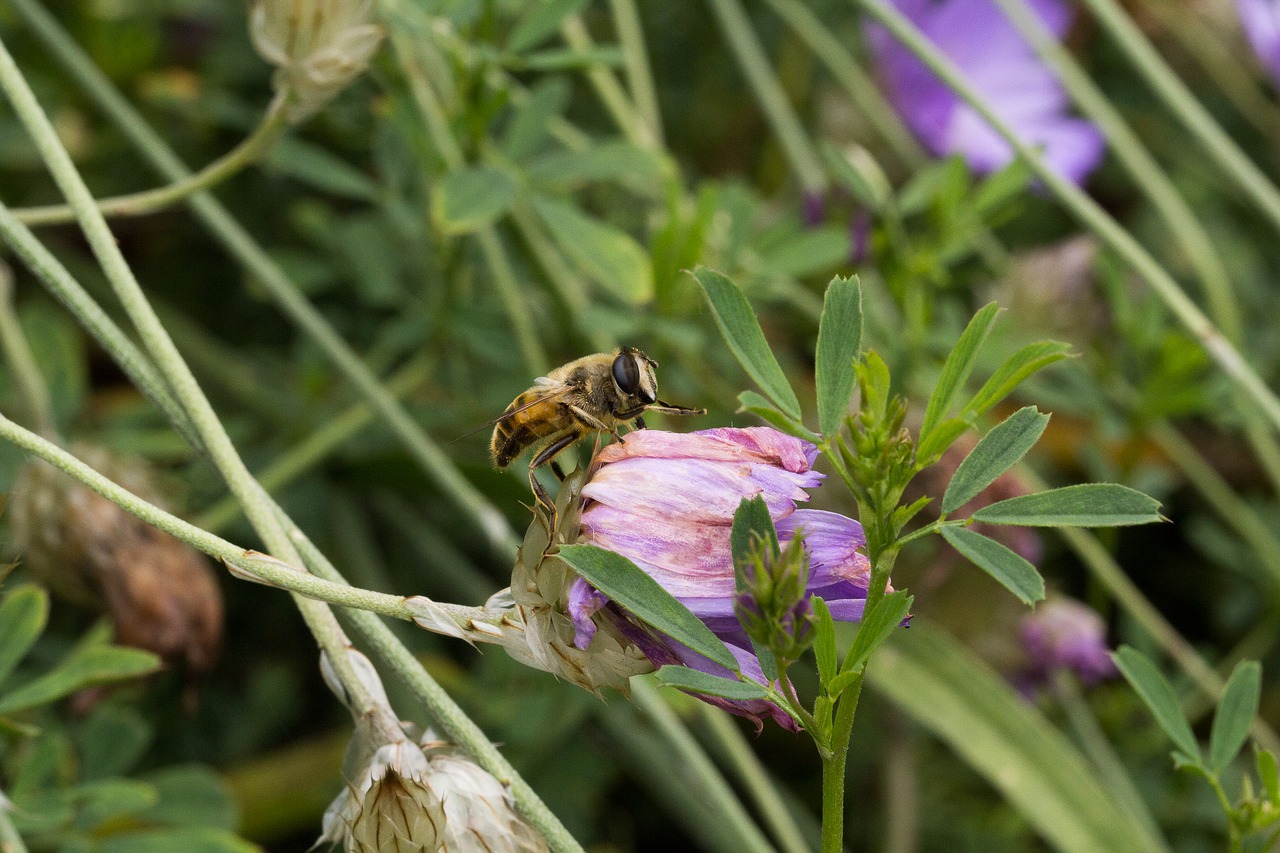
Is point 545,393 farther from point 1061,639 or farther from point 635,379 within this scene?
point 1061,639

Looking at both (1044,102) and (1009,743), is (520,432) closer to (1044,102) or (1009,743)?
(1009,743)

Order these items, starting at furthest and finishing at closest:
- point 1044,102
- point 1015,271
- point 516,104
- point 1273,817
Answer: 1. point 1044,102
2. point 1015,271
3. point 516,104
4. point 1273,817

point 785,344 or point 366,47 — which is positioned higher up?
point 366,47

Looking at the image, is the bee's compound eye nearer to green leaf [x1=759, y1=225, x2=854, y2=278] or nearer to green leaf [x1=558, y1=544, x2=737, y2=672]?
green leaf [x1=558, y1=544, x2=737, y2=672]

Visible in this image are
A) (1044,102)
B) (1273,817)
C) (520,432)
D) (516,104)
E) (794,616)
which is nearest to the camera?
(794,616)

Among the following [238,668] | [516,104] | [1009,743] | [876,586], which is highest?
[516,104]

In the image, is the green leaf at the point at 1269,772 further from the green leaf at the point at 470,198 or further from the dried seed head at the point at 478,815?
the green leaf at the point at 470,198

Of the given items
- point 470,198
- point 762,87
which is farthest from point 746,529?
point 762,87

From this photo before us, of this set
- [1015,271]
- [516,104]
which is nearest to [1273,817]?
[516,104]
